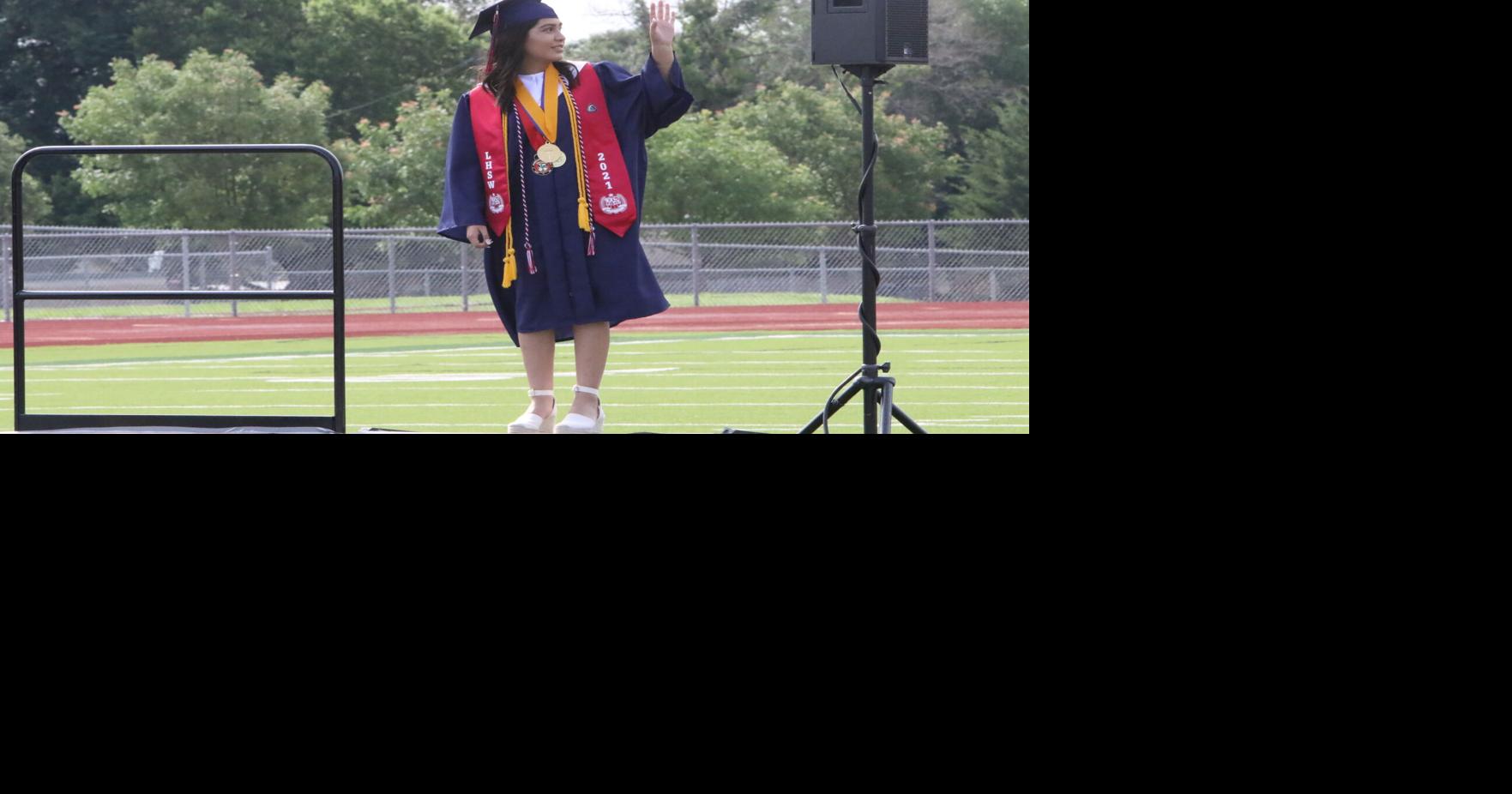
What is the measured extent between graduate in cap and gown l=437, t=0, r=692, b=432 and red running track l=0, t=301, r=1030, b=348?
10141 millimetres

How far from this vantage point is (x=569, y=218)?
18.2 feet

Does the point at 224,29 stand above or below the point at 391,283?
above

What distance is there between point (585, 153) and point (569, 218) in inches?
8.3

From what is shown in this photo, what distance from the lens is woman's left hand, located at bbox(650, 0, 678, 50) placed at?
5.31m

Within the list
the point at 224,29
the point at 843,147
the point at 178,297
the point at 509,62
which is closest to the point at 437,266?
the point at 843,147

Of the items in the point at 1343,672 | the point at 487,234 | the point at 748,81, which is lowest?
the point at 1343,672

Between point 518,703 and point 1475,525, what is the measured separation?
1399mm

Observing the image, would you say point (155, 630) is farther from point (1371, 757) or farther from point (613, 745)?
point (1371, 757)

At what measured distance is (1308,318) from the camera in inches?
97.5

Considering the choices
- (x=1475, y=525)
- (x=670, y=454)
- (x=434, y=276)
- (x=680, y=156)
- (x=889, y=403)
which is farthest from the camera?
(x=680, y=156)

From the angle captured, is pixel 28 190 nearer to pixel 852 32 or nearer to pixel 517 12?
pixel 517 12

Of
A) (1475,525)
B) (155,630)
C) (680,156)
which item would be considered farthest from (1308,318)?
(680,156)

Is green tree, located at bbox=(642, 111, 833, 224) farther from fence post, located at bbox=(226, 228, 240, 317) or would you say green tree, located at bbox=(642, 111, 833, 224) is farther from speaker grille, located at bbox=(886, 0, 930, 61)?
speaker grille, located at bbox=(886, 0, 930, 61)

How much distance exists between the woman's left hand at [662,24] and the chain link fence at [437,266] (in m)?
13.5
